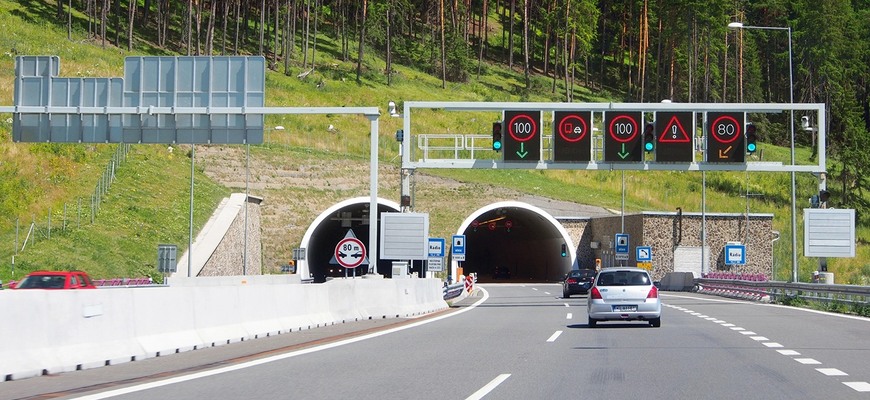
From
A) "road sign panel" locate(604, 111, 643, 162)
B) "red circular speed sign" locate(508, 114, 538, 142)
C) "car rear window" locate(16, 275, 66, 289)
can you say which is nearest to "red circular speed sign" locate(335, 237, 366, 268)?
"car rear window" locate(16, 275, 66, 289)

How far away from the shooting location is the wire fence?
5119 cm

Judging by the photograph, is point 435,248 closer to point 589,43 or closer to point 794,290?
point 794,290

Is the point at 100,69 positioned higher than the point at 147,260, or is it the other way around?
the point at 100,69

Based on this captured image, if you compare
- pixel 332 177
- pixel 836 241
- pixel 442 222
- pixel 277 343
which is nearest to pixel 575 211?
pixel 442 222

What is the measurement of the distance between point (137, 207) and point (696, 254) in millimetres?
34461

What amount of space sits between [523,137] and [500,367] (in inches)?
925

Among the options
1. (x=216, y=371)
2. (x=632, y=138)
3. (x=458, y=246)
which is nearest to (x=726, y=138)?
(x=632, y=138)

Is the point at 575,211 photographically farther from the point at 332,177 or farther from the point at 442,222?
the point at 332,177

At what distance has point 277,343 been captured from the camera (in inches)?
760

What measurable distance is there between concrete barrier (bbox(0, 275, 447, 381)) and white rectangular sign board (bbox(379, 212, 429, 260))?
9699 mm

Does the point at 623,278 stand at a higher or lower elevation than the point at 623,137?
lower

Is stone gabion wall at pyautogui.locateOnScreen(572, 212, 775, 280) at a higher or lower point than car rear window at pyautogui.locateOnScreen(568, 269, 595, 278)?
higher

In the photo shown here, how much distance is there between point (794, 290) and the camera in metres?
40.5

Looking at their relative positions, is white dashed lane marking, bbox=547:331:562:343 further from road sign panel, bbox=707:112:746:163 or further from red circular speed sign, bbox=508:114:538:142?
road sign panel, bbox=707:112:746:163
